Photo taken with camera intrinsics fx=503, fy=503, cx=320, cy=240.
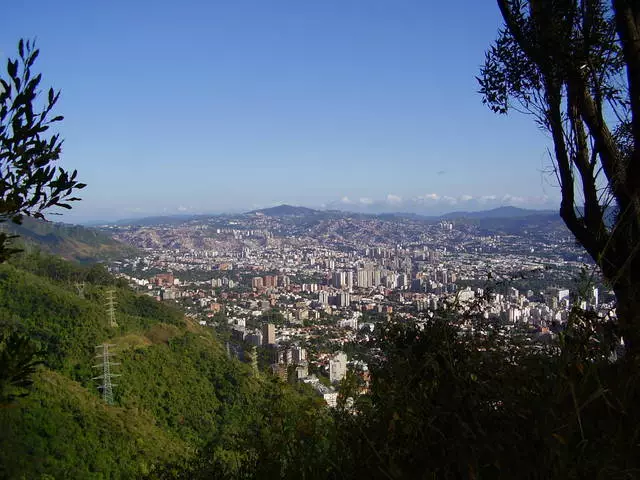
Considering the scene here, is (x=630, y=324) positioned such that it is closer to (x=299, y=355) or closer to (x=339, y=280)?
(x=299, y=355)

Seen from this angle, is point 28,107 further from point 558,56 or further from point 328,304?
point 328,304

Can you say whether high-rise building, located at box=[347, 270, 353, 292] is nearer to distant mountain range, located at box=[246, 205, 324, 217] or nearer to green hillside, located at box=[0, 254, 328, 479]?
green hillside, located at box=[0, 254, 328, 479]

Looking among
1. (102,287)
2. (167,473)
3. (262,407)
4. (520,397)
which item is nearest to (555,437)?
(520,397)

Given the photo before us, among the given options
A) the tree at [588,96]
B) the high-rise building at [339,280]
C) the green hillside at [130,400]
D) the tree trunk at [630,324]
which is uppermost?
the tree at [588,96]

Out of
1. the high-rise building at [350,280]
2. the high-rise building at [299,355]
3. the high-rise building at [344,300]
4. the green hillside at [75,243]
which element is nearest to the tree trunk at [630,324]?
the high-rise building at [299,355]

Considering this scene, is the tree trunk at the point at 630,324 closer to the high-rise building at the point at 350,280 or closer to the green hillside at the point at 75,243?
the high-rise building at the point at 350,280
